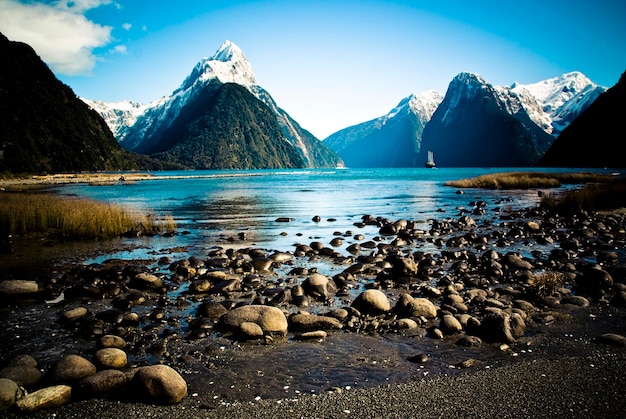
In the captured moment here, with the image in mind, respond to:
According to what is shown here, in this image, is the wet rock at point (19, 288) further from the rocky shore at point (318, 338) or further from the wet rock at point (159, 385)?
the wet rock at point (159, 385)

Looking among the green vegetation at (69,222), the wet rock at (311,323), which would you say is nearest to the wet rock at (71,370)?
the wet rock at (311,323)

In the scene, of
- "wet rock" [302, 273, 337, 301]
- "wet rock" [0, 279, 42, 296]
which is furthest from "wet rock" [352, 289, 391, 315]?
"wet rock" [0, 279, 42, 296]

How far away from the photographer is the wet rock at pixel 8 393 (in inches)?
248

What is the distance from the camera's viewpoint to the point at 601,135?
178 meters

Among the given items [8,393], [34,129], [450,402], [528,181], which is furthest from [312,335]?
[34,129]

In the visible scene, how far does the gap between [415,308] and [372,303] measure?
Answer: 1214 mm

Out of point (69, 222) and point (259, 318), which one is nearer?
point (259, 318)

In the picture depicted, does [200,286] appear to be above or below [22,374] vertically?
below

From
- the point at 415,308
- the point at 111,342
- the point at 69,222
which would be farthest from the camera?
the point at 69,222

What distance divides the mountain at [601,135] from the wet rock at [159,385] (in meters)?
197

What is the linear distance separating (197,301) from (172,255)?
7996 mm

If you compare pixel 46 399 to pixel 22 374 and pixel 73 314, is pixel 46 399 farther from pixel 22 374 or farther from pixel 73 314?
pixel 73 314

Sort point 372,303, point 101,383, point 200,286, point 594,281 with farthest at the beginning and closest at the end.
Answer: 1. point 200,286
2. point 594,281
3. point 372,303
4. point 101,383

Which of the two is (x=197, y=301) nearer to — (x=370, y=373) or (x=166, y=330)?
(x=166, y=330)
